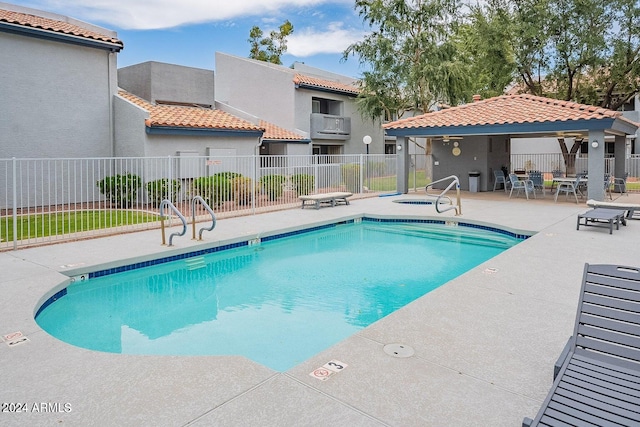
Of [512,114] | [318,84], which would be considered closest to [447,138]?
[512,114]

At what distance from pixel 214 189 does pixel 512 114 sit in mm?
11536

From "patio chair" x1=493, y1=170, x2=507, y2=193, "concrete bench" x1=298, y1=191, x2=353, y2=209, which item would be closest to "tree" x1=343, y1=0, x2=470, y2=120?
"patio chair" x1=493, y1=170, x2=507, y2=193

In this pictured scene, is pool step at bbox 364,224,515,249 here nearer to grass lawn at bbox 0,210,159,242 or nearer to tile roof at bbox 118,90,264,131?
grass lawn at bbox 0,210,159,242

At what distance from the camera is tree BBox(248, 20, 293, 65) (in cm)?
4181

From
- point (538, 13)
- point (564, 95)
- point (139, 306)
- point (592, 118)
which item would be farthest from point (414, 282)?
point (564, 95)

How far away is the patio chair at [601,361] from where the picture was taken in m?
2.77

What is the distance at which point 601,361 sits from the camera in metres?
3.38

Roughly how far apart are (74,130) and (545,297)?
15711 mm

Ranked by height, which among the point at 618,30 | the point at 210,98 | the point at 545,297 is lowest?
the point at 545,297

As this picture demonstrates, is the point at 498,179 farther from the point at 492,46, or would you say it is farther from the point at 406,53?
the point at 406,53

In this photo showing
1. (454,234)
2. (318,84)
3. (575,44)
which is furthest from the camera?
(318,84)

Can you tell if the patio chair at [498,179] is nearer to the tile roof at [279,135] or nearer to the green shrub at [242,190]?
the tile roof at [279,135]

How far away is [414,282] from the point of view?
8344 mm

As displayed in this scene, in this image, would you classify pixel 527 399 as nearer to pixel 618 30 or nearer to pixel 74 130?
pixel 74 130
